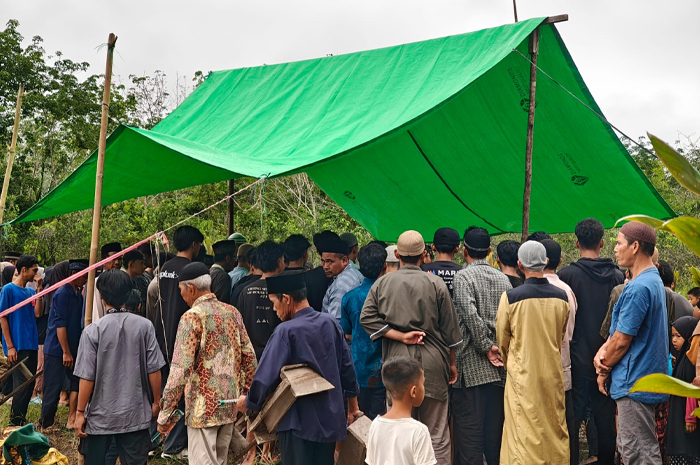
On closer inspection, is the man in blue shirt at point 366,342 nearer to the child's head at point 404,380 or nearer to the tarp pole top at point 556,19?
the child's head at point 404,380

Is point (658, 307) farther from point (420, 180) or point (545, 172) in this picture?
point (420, 180)

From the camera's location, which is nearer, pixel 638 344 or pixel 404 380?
pixel 404 380

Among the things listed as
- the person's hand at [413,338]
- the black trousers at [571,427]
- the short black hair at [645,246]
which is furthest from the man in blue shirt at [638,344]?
the person's hand at [413,338]

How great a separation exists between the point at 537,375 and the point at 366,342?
1.11 metres

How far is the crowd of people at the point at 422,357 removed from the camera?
3244 mm

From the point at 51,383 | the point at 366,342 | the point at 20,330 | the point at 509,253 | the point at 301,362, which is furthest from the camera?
the point at 20,330

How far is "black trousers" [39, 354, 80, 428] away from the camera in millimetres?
5094

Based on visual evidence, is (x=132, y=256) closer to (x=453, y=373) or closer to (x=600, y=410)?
(x=453, y=373)

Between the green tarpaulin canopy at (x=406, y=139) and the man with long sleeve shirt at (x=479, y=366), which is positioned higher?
Result: the green tarpaulin canopy at (x=406, y=139)

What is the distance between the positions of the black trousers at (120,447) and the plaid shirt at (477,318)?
6.33 feet

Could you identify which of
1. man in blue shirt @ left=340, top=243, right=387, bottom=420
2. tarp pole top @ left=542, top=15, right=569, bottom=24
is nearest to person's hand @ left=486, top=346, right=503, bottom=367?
man in blue shirt @ left=340, top=243, right=387, bottom=420

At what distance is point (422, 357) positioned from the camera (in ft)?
12.3

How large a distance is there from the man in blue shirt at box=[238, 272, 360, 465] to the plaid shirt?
1.10m

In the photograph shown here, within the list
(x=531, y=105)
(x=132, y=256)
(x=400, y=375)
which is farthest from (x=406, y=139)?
(x=400, y=375)
